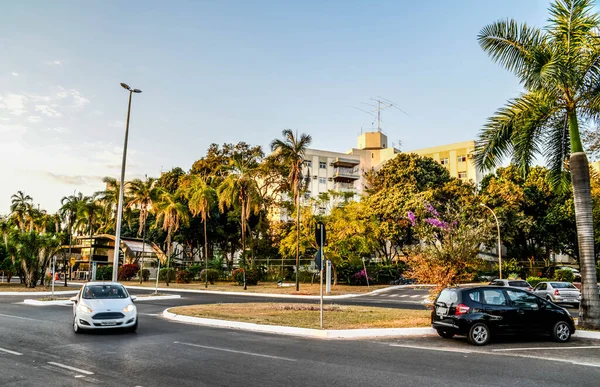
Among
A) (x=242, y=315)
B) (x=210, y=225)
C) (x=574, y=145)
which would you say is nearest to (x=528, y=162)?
(x=574, y=145)

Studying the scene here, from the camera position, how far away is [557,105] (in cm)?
1577

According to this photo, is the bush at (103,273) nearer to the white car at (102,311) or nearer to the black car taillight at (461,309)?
the white car at (102,311)

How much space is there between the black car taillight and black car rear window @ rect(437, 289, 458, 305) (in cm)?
19

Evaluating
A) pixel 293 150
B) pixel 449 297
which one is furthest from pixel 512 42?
pixel 293 150

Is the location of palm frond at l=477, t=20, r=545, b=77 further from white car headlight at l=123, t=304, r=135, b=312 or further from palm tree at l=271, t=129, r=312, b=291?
palm tree at l=271, t=129, r=312, b=291

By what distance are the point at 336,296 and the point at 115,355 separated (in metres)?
24.5

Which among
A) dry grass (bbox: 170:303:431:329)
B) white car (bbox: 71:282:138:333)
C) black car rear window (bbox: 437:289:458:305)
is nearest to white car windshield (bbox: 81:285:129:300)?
white car (bbox: 71:282:138:333)

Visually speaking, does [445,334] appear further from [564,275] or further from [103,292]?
[564,275]

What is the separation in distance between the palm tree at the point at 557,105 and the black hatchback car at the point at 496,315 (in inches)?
125

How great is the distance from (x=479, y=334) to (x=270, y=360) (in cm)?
575

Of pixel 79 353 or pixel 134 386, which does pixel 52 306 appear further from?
pixel 134 386

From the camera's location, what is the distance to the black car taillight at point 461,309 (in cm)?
1155

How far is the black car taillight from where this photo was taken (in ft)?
37.9

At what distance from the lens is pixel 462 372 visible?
8078mm
